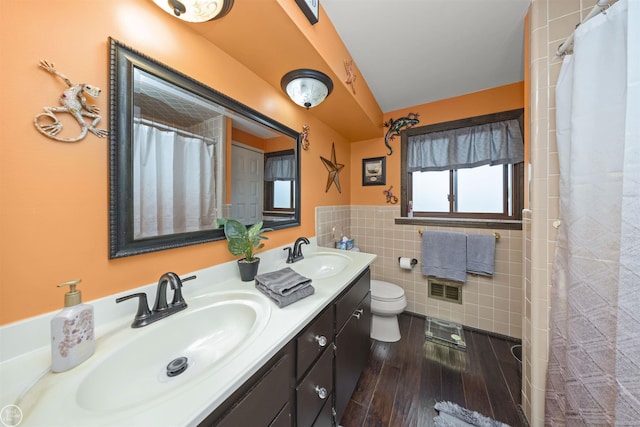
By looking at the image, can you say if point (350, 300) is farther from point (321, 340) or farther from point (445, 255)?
point (445, 255)

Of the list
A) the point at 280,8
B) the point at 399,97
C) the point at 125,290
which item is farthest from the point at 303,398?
the point at 399,97

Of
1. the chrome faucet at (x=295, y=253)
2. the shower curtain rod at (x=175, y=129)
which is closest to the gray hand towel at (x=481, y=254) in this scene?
the chrome faucet at (x=295, y=253)

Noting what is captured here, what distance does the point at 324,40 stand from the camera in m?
1.10

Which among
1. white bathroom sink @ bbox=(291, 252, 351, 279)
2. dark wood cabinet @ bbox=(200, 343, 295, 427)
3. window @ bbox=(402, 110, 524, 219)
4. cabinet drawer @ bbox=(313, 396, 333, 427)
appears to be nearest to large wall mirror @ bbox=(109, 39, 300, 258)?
white bathroom sink @ bbox=(291, 252, 351, 279)

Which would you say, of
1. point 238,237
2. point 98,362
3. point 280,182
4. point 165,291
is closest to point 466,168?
point 280,182

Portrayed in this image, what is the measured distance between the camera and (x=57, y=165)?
0.56m

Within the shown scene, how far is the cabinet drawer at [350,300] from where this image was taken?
100cm

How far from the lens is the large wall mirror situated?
67 centimetres

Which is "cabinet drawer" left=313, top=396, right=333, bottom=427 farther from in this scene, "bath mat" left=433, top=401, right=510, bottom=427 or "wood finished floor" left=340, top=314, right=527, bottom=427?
"bath mat" left=433, top=401, right=510, bottom=427

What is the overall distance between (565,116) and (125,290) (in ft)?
6.04

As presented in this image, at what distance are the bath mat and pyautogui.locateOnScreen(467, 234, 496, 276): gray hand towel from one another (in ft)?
3.47

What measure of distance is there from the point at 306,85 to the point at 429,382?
6.83 feet

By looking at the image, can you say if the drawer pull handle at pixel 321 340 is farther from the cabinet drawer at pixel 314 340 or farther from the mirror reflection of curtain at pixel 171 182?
the mirror reflection of curtain at pixel 171 182

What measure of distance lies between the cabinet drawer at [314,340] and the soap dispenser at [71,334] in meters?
0.56
